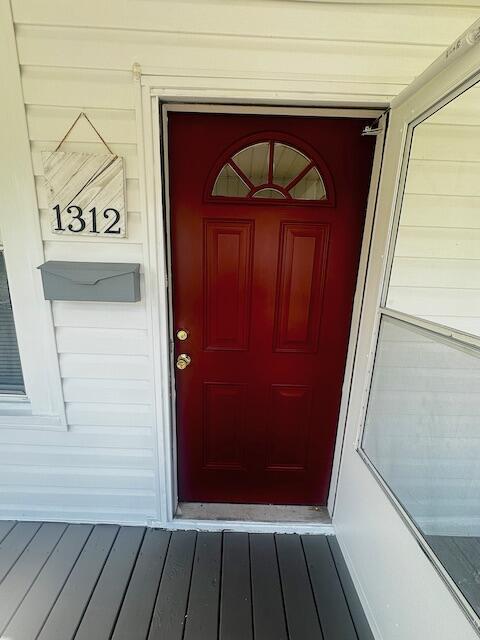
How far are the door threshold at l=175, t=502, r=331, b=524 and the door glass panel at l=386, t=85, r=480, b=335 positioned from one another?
51.1 inches

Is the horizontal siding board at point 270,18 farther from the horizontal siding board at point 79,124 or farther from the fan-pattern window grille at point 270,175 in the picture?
the fan-pattern window grille at point 270,175

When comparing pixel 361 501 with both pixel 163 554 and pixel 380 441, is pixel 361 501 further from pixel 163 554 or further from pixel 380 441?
pixel 163 554

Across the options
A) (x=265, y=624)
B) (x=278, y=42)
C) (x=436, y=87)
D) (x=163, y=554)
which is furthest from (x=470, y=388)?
(x=163, y=554)

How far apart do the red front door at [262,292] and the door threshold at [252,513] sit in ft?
0.13

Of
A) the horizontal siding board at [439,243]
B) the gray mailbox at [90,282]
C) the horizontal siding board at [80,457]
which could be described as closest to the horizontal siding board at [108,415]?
the horizontal siding board at [80,457]

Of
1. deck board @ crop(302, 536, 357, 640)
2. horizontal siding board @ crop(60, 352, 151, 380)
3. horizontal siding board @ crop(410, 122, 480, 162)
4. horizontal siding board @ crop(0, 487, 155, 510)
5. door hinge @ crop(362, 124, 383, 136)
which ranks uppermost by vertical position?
door hinge @ crop(362, 124, 383, 136)

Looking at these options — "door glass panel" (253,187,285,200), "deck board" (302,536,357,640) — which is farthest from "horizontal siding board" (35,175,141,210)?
"deck board" (302,536,357,640)

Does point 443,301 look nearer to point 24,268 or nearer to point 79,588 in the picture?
point 24,268

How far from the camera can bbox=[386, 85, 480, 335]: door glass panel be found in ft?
3.81

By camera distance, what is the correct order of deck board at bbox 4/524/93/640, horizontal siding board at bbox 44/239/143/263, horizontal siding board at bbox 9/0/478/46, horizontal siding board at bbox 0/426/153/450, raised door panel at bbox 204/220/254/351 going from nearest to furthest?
horizontal siding board at bbox 9/0/478/46, deck board at bbox 4/524/93/640, horizontal siding board at bbox 44/239/143/263, raised door panel at bbox 204/220/254/351, horizontal siding board at bbox 0/426/153/450

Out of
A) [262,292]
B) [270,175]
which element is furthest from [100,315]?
[270,175]

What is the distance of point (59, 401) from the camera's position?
1.49 m

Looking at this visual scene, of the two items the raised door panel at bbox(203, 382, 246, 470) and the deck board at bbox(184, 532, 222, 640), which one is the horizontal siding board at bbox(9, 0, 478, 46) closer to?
the raised door panel at bbox(203, 382, 246, 470)

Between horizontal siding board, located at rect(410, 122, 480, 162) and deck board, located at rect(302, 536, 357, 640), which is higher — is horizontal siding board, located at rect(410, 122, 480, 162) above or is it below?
above
